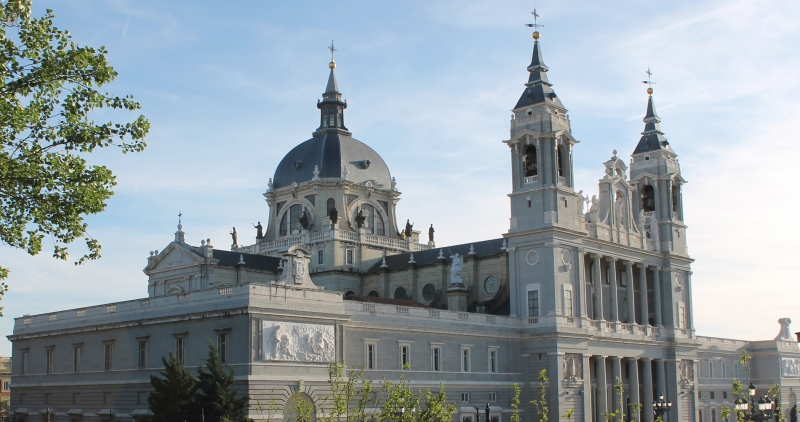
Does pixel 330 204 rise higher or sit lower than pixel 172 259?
higher

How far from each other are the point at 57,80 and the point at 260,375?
23.7 m

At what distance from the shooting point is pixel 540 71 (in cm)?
7250

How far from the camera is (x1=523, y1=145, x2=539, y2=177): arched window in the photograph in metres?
70.6

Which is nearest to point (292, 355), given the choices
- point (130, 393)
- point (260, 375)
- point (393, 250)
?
point (260, 375)

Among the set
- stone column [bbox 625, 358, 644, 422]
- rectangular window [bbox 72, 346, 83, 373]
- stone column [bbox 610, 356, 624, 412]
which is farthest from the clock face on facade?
rectangular window [bbox 72, 346, 83, 373]

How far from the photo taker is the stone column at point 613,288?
242 feet

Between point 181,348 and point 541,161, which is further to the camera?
point 541,161

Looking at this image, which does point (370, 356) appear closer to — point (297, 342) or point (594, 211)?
point (297, 342)

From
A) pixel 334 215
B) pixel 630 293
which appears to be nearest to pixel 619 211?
pixel 630 293

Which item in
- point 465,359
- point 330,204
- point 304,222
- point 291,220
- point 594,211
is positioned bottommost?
point 465,359

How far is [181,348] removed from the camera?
5300cm

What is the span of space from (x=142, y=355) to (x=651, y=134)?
4897 centimetres

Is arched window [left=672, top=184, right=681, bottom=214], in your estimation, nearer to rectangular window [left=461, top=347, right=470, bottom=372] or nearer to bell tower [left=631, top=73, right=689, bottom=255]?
bell tower [left=631, top=73, right=689, bottom=255]

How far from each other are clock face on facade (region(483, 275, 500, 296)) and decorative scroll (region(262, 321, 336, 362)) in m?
24.8
